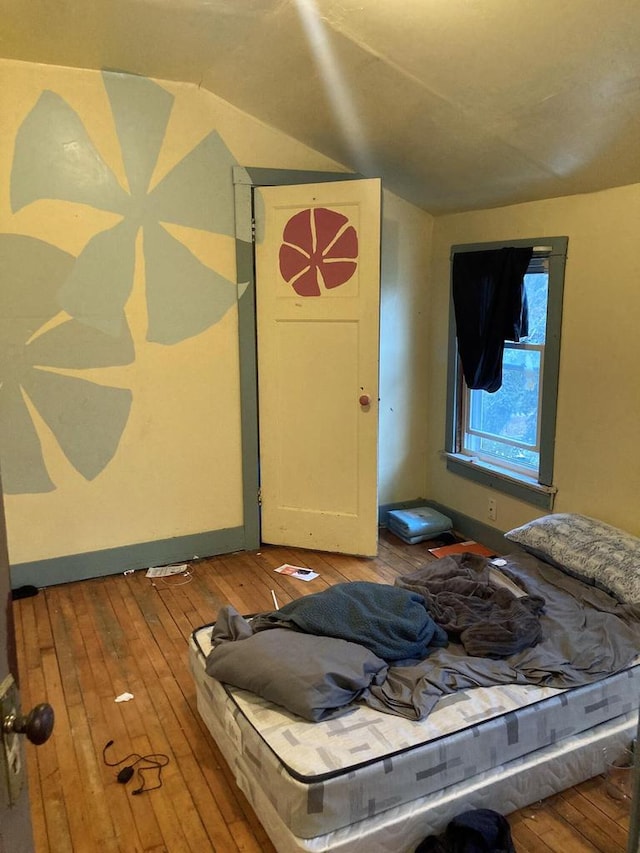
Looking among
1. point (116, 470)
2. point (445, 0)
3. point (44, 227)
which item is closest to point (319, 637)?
point (116, 470)

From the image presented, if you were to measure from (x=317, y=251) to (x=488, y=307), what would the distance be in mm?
979

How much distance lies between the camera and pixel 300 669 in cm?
211

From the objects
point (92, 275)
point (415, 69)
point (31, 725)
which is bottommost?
point (31, 725)

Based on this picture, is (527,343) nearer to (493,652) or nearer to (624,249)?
(624,249)

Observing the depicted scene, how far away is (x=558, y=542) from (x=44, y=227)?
9.20 feet

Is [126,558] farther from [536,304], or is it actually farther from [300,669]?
[536,304]

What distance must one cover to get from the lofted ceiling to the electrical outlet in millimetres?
1634

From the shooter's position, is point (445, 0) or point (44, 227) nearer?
point (445, 0)

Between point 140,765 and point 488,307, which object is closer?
point 140,765

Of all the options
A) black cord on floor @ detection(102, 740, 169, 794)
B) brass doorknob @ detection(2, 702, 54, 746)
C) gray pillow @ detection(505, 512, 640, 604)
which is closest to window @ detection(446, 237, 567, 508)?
gray pillow @ detection(505, 512, 640, 604)

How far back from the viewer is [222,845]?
6.54 feet

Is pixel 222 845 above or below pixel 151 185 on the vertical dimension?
below

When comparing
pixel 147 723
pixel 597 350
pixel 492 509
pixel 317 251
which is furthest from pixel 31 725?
pixel 492 509

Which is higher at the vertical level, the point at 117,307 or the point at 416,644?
the point at 117,307
